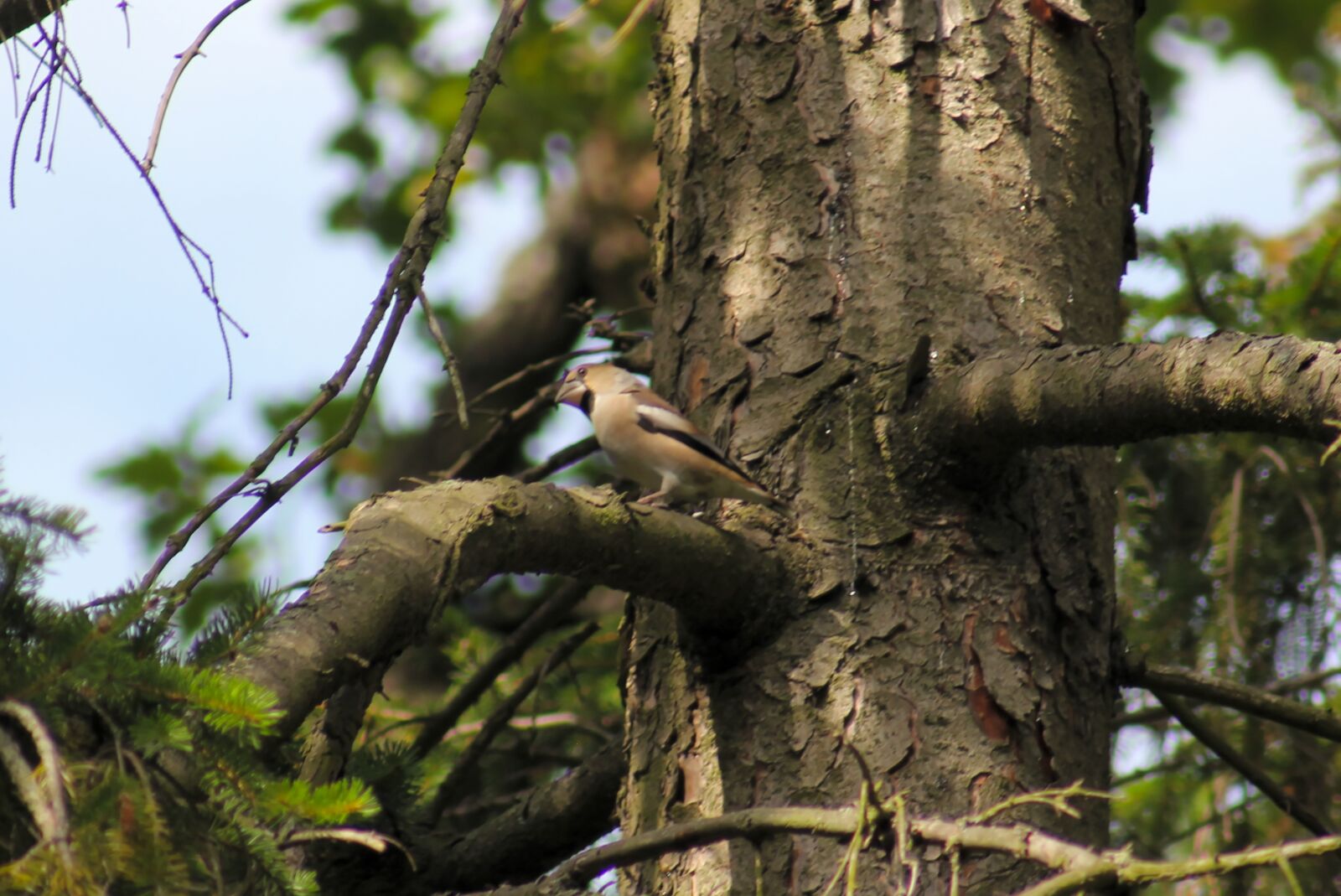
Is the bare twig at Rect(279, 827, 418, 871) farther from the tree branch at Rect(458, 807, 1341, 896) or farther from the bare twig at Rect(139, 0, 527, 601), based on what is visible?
the tree branch at Rect(458, 807, 1341, 896)

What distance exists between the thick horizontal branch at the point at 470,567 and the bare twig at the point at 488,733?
1.23 m

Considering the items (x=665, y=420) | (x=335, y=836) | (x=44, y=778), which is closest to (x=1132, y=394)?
(x=665, y=420)

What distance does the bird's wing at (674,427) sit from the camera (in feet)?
Answer: 10.9

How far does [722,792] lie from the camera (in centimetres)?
304

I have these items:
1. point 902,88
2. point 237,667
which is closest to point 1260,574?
point 902,88

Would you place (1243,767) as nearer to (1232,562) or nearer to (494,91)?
(1232,562)

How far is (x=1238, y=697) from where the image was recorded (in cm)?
330

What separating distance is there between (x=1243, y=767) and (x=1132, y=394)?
4.40ft

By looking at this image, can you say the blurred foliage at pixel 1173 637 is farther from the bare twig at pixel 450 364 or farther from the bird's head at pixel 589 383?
the bird's head at pixel 589 383

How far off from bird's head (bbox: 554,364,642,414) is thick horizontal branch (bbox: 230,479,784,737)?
217 centimetres

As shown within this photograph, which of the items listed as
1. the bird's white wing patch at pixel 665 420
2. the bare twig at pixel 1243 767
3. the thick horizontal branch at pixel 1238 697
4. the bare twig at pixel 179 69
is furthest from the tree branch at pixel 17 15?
the bare twig at pixel 1243 767

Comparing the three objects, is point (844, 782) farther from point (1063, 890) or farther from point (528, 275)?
point (528, 275)

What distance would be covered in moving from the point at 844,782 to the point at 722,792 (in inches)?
12.0

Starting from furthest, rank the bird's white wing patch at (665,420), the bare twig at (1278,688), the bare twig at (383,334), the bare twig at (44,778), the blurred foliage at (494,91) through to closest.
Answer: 1. the blurred foliage at (494,91)
2. the bare twig at (1278,688)
3. the bird's white wing patch at (665,420)
4. the bare twig at (383,334)
5. the bare twig at (44,778)
